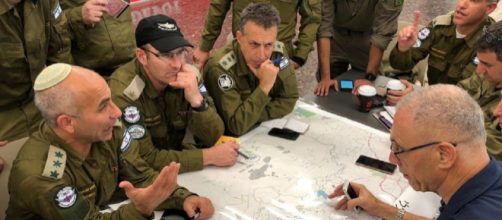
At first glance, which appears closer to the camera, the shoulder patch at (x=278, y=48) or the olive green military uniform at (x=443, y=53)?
the shoulder patch at (x=278, y=48)

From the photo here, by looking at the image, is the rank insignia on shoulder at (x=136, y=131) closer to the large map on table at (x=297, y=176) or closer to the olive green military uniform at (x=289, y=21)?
the large map on table at (x=297, y=176)

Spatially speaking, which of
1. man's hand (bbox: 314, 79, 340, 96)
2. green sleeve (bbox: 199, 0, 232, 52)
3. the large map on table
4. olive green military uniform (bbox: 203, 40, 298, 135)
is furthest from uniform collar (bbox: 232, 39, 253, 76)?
green sleeve (bbox: 199, 0, 232, 52)

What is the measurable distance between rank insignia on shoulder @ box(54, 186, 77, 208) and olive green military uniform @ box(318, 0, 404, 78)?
2.26m

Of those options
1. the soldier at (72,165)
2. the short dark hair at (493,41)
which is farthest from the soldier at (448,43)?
the soldier at (72,165)

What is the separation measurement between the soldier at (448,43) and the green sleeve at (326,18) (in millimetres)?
513

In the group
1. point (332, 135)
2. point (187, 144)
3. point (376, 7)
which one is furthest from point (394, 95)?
point (187, 144)

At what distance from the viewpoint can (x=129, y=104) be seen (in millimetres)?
2205

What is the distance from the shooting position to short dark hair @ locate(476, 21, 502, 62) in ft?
7.86

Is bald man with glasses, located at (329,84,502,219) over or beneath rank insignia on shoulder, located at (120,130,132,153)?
over

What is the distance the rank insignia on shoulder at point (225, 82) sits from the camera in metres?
2.57

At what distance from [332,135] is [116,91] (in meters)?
1.08

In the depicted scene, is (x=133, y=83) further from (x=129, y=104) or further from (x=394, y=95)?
(x=394, y=95)

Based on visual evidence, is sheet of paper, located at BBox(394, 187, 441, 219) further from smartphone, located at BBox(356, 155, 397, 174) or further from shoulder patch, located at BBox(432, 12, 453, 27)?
shoulder patch, located at BBox(432, 12, 453, 27)

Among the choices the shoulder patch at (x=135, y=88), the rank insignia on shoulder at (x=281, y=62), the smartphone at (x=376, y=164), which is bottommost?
the smartphone at (x=376, y=164)
